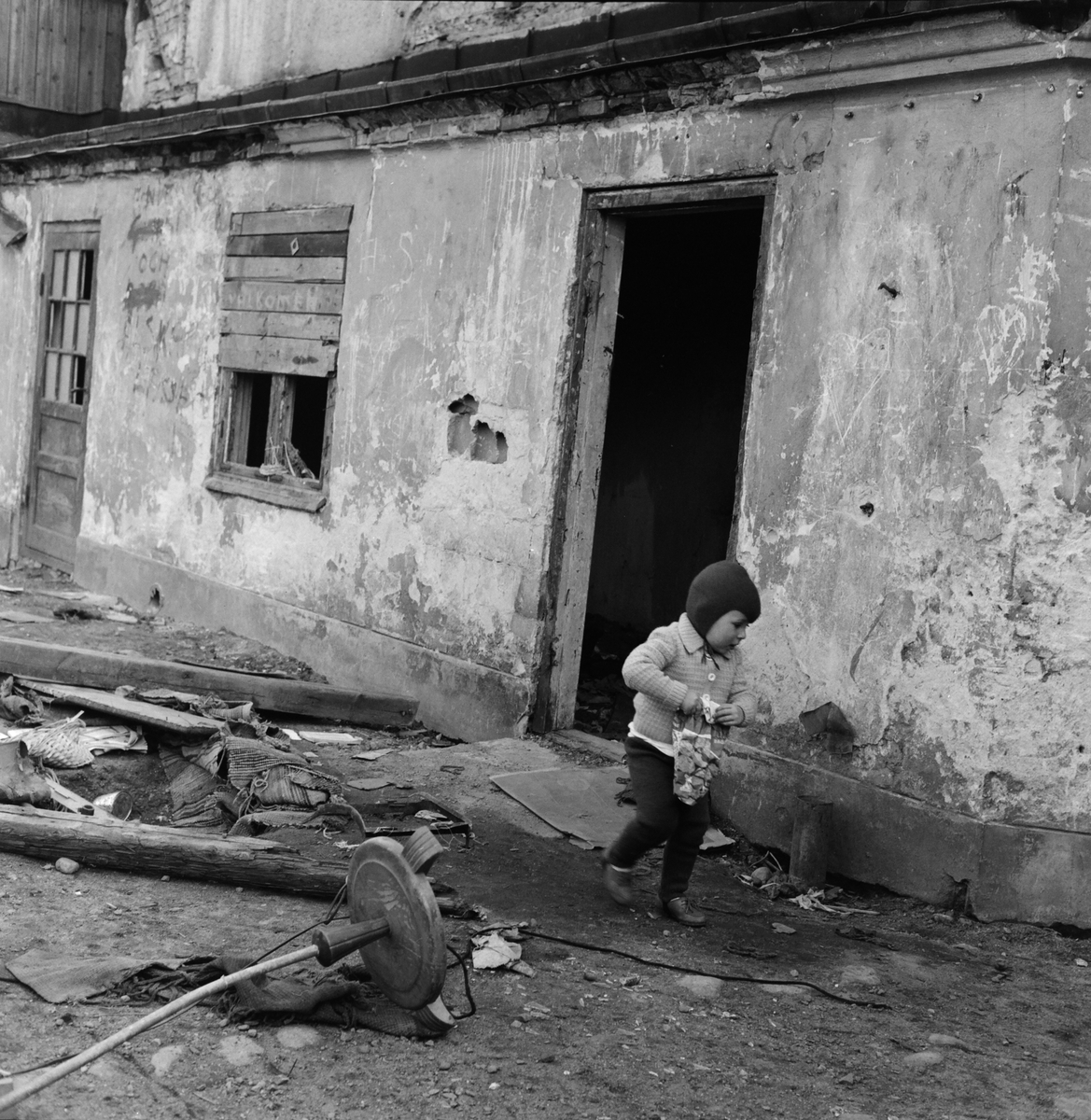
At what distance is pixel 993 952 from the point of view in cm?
490

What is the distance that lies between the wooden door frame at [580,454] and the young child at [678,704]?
2050mm

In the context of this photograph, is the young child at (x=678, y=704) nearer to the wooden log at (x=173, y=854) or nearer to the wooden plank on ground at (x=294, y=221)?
the wooden log at (x=173, y=854)

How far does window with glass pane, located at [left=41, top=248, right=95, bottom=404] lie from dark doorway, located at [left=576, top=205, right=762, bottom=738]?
4936 mm

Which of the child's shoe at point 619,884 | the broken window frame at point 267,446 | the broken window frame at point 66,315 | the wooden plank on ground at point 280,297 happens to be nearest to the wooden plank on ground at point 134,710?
the broken window frame at point 267,446

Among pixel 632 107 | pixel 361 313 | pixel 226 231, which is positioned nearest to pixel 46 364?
pixel 226 231

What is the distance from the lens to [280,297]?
9.05m

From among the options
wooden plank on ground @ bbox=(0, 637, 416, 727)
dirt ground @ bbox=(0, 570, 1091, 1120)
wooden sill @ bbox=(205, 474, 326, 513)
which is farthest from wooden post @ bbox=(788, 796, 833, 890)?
wooden sill @ bbox=(205, 474, 326, 513)

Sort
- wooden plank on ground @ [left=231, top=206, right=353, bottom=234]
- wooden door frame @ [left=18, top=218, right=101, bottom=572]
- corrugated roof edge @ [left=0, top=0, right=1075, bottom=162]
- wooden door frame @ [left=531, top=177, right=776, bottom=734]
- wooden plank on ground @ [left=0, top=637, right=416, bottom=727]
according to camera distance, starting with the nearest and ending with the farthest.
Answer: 1. corrugated roof edge @ [left=0, top=0, right=1075, bottom=162]
2. wooden door frame @ [left=531, top=177, right=776, bottom=734]
3. wooden plank on ground @ [left=0, top=637, right=416, bottom=727]
4. wooden plank on ground @ [left=231, top=206, right=353, bottom=234]
5. wooden door frame @ [left=18, top=218, right=101, bottom=572]

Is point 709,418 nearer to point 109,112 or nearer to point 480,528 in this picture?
point 480,528

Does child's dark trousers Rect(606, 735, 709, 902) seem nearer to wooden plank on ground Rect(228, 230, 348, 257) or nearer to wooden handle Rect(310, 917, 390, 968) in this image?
wooden handle Rect(310, 917, 390, 968)

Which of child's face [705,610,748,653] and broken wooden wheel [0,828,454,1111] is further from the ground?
child's face [705,610,748,653]

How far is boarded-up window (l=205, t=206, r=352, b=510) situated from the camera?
8.65 meters

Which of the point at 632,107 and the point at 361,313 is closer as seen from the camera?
the point at 632,107

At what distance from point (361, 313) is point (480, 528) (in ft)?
6.07
